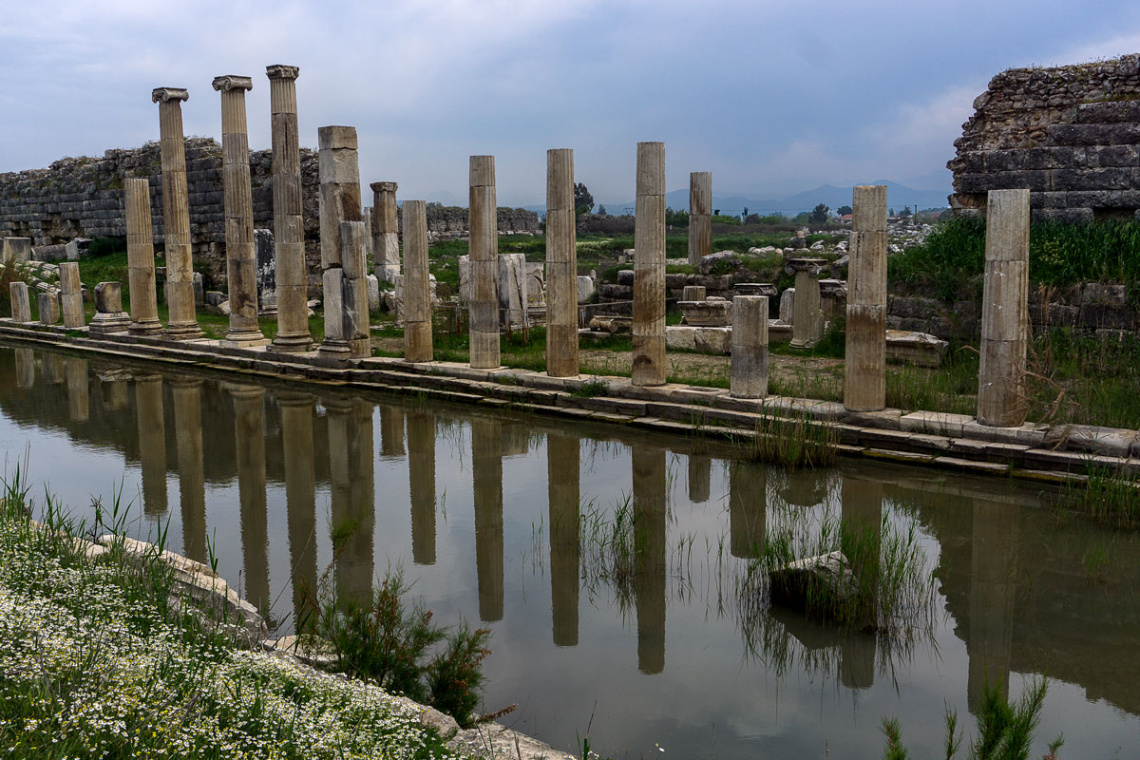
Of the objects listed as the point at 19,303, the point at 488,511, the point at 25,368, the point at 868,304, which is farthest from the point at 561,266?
the point at 19,303

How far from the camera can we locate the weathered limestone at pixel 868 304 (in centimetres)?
1099

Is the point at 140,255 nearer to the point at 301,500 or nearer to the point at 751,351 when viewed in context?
the point at 301,500

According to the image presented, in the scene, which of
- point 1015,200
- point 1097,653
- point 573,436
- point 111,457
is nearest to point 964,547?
point 1097,653

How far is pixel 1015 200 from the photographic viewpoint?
32.8 ft

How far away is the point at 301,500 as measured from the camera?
948cm

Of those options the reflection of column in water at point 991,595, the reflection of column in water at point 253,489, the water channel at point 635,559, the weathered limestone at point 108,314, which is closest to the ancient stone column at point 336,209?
the reflection of column in water at point 253,489

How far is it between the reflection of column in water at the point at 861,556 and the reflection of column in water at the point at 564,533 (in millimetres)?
1701

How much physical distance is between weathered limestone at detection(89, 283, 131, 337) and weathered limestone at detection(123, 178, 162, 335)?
50 centimetres

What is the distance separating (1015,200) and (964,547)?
401 cm

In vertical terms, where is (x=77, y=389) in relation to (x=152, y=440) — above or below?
above

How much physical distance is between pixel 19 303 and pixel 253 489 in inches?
692

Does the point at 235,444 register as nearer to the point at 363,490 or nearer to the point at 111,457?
the point at 111,457

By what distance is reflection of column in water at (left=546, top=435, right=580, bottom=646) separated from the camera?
21.9 feet

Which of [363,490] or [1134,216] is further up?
[1134,216]
